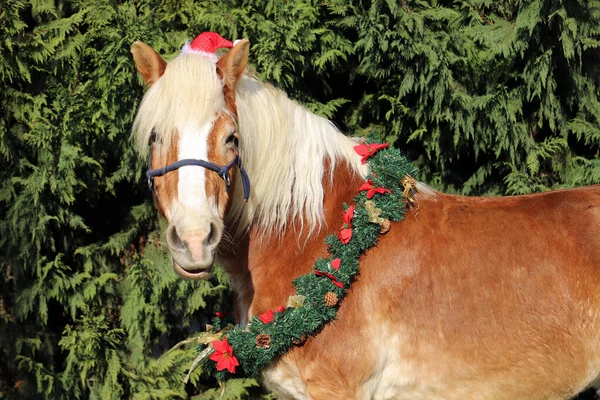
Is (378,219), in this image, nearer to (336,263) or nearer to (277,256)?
(336,263)

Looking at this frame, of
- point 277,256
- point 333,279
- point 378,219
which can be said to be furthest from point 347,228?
point 277,256

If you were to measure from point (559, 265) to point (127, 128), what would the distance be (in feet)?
9.77

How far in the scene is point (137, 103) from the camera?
423 cm

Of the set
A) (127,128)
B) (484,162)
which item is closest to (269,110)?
(127,128)

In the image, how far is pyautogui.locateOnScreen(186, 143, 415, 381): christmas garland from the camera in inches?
106

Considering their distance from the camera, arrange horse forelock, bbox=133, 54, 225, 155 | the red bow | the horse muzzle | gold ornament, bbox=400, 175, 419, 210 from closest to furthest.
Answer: the horse muzzle → horse forelock, bbox=133, 54, 225, 155 → the red bow → gold ornament, bbox=400, 175, 419, 210

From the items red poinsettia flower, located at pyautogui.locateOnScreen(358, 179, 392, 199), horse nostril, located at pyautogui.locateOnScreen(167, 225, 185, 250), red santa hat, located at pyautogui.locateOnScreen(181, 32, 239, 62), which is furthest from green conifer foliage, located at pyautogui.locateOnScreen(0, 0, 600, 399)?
horse nostril, located at pyautogui.locateOnScreen(167, 225, 185, 250)

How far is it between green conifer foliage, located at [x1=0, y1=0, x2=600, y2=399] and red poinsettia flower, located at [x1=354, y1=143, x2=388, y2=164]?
49.5 inches

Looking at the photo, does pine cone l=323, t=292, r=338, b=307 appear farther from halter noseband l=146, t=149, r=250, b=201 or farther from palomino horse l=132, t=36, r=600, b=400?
halter noseband l=146, t=149, r=250, b=201

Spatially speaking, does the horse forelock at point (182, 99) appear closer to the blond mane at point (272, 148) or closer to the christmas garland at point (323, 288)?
the blond mane at point (272, 148)

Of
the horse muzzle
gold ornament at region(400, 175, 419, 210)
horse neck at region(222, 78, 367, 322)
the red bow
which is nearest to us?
the horse muzzle

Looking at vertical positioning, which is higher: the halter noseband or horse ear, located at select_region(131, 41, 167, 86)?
horse ear, located at select_region(131, 41, 167, 86)

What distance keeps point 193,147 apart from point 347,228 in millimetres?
825

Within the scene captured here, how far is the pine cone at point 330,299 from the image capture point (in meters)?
2.67
